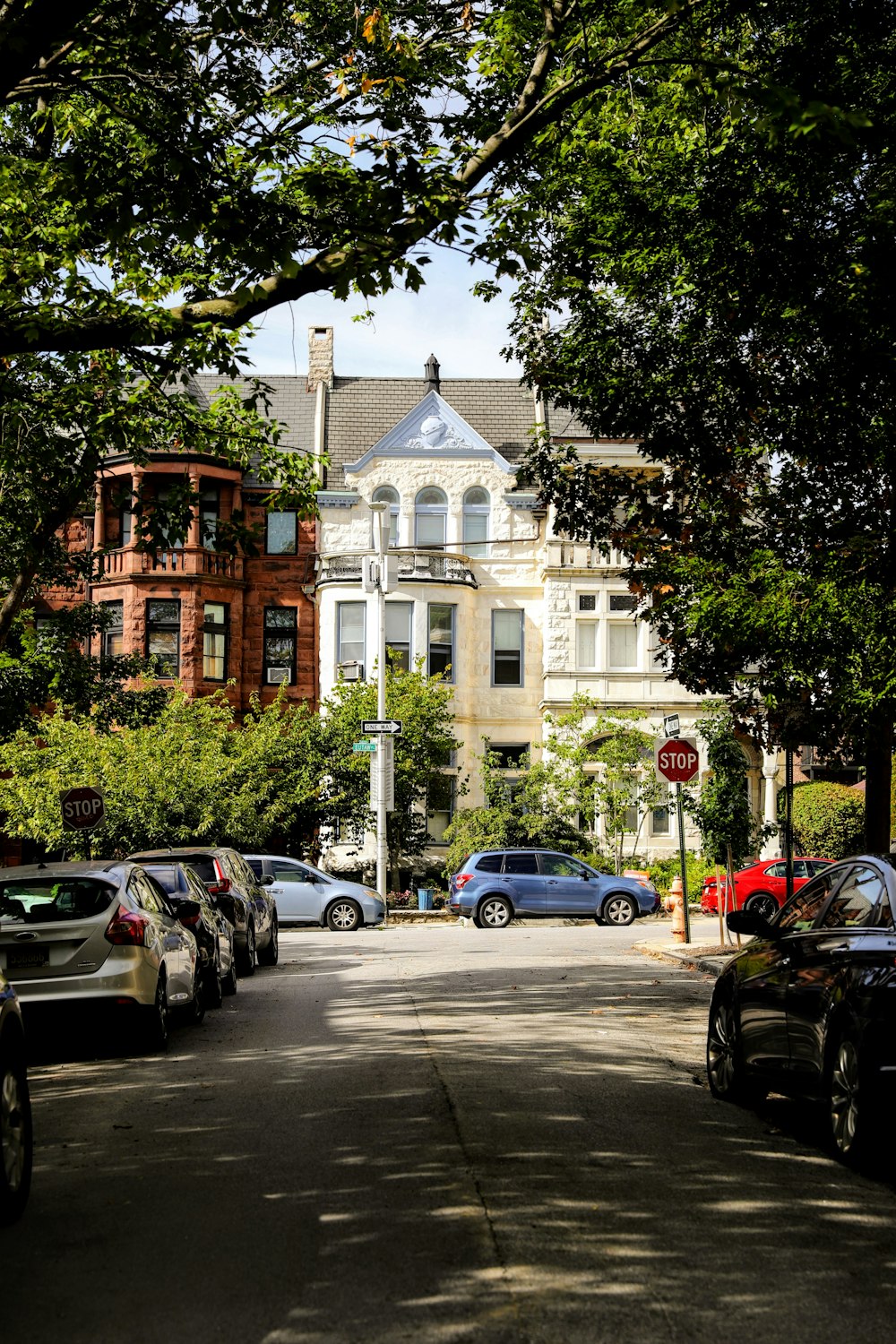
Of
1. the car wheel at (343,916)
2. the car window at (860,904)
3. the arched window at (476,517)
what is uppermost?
the arched window at (476,517)

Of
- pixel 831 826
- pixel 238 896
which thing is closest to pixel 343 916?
pixel 238 896

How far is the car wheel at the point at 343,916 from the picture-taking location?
3148cm

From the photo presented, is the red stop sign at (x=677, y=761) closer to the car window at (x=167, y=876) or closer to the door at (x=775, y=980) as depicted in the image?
the car window at (x=167, y=876)

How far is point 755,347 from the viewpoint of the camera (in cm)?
1489

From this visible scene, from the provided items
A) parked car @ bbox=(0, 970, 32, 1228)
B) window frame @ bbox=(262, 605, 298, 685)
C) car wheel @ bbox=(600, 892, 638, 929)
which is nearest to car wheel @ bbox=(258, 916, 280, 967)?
car wheel @ bbox=(600, 892, 638, 929)

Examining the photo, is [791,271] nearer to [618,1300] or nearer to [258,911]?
[618,1300]

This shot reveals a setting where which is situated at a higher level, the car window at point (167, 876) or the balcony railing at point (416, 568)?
the balcony railing at point (416, 568)

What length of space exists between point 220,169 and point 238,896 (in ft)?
35.8

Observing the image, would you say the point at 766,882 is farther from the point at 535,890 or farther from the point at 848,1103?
the point at 848,1103

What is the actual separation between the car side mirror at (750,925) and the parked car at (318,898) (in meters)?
22.4

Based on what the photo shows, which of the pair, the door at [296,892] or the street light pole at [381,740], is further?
the street light pole at [381,740]

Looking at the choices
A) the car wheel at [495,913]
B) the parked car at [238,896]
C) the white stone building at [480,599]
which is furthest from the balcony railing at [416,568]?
the parked car at [238,896]

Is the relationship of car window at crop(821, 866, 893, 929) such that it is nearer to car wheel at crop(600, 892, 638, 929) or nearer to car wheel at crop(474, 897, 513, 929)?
car wheel at crop(474, 897, 513, 929)

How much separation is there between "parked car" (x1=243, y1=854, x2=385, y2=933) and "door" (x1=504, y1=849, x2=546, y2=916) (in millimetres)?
2736
